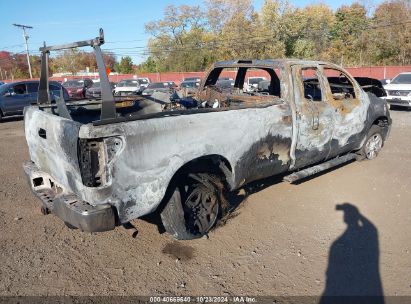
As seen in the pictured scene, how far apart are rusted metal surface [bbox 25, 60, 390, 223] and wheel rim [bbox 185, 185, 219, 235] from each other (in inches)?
12.3

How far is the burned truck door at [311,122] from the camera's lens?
15.5ft

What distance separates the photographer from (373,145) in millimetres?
6727

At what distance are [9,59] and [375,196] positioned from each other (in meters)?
82.9

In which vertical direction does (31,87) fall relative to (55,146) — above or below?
above

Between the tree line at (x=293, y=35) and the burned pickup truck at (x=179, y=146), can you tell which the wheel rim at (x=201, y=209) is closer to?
the burned pickup truck at (x=179, y=146)

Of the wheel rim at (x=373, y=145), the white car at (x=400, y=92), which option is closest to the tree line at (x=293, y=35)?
the white car at (x=400, y=92)

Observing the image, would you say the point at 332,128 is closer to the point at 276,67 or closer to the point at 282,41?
the point at 276,67

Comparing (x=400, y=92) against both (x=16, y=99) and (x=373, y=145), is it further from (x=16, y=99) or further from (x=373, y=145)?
(x=16, y=99)

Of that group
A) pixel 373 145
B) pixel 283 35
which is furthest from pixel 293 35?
pixel 373 145

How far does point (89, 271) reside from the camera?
3416 millimetres

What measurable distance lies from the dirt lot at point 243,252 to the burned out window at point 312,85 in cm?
144

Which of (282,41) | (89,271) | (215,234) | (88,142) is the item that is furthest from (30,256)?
(282,41)

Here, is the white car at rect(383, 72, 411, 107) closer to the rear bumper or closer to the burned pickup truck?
the burned pickup truck

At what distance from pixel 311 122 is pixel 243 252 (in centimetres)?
207
